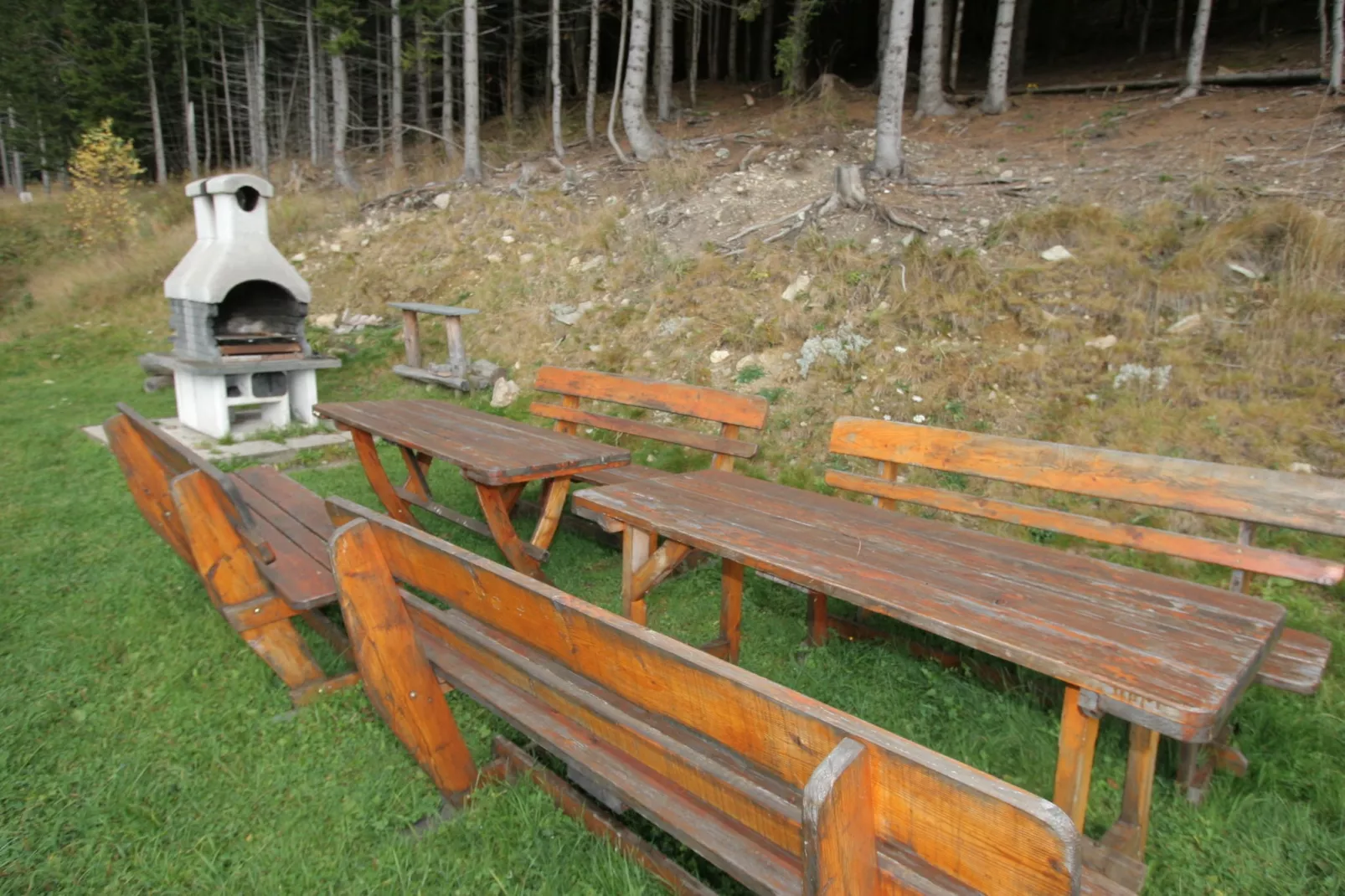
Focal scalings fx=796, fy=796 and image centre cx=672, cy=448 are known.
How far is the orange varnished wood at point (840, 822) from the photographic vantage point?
3.59ft

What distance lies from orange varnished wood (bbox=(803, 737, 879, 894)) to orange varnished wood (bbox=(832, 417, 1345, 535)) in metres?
2.24

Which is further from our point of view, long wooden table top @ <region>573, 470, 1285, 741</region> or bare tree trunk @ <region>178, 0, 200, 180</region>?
bare tree trunk @ <region>178, 0, 200, 180</region>

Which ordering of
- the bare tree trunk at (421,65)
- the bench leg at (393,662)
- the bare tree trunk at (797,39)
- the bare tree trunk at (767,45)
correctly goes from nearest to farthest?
the bench leg at (393,662) → the bare tree trunk at (797,39) → the bare tree trunk at (421,65) → the bare tree trunk at (767,45)

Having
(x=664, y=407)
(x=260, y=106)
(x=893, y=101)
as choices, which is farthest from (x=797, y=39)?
(x=260, y=106)

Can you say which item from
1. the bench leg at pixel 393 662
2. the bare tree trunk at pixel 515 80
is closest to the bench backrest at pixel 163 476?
the bench leg at pixel 393 662

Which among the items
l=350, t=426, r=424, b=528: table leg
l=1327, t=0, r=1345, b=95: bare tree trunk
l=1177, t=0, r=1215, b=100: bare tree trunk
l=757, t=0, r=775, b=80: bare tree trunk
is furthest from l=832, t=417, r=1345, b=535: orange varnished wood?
l=757, t=0, r=775, b=80: bare tree trunk

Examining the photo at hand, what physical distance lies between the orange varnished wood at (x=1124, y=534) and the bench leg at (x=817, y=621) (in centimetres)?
54

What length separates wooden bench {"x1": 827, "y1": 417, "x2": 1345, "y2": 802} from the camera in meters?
2.51

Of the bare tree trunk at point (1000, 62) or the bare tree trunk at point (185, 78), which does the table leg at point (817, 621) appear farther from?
the bare tree trunk at point (185, 78)

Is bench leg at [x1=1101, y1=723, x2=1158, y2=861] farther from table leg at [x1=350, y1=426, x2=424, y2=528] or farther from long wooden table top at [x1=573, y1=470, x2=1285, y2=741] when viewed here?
table leg at [x1=350, y1=426, x2=424, y2=528]

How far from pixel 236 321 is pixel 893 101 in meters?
7.31

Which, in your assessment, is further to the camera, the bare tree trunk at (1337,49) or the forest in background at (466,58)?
the forest in background at (466,58)

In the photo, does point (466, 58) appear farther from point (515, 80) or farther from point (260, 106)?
point (260, 106)

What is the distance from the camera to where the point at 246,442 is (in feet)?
23.6
